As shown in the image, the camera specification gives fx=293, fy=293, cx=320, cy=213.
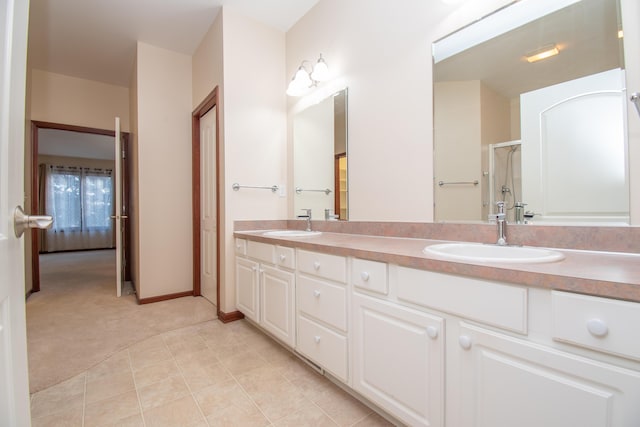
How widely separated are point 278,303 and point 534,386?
1379mm

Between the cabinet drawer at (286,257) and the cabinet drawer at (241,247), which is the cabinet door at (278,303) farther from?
the cabinet drawer at (241,247)

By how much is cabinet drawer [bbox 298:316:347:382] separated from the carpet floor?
1285 millimetres

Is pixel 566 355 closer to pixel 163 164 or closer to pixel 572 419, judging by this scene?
pixel 572 419

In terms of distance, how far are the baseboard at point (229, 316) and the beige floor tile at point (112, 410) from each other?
961 mm

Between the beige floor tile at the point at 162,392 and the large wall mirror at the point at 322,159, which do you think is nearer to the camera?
the beige floor tile at the point at 162,392

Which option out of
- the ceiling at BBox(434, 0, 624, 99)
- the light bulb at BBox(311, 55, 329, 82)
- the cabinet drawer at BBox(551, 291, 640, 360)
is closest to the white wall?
the light bulb at BBox(311, 55, 329, 82)

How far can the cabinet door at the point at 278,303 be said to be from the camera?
69.4 inches

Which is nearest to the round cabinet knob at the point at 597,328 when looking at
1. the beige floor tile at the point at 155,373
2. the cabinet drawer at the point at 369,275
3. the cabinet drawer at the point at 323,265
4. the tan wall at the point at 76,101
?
the cabinet drawer at the point at 369,275

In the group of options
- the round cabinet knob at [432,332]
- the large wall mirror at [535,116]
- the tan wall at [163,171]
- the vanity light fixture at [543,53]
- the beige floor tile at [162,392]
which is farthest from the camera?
the tan wall at [163,171]

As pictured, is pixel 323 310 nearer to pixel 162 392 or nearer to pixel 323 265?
pixel 323 265

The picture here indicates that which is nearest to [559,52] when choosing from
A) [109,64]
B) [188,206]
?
[188,206]

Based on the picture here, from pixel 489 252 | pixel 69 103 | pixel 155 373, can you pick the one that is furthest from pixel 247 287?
pixel 69 103

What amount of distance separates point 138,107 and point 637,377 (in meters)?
3.78

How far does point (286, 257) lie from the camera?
5.85 feet
